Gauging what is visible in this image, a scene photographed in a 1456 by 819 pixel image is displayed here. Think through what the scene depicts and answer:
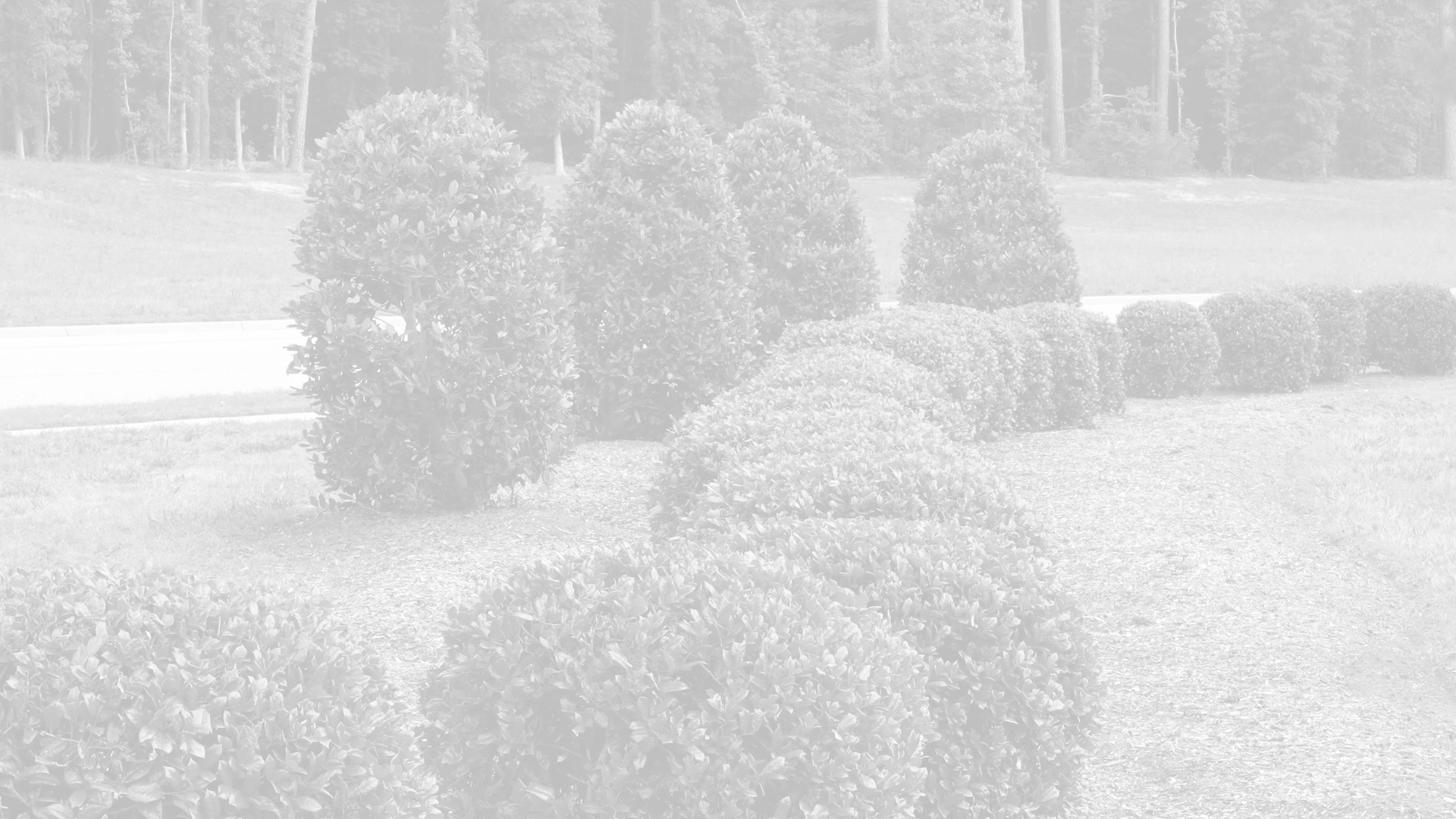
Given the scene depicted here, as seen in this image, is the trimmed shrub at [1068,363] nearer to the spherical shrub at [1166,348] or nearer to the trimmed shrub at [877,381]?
the spherical shrub at [1166,348]

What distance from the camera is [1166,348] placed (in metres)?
11.6

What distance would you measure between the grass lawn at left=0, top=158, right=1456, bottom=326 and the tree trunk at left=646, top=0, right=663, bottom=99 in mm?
5128

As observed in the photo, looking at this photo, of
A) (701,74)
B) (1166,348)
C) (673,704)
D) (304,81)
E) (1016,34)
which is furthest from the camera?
(701,74)

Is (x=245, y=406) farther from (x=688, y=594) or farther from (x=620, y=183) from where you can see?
(x=688, y=594)

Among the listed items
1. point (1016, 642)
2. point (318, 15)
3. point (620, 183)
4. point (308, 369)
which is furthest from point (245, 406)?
point (318, 15)

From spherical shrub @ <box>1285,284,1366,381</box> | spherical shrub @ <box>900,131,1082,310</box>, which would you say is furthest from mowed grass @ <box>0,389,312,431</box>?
spherical shrub @ <box>1285,284,1366,381</box>

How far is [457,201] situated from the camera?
6738 millimetres

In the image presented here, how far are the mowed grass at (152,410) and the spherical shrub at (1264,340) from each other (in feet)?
24.6

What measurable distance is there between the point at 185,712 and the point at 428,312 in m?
4.46

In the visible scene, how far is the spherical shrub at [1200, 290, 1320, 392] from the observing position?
39.4 ft

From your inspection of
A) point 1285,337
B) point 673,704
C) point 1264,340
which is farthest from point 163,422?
point 673,704

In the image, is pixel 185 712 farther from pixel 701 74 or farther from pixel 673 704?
pixel 701 74

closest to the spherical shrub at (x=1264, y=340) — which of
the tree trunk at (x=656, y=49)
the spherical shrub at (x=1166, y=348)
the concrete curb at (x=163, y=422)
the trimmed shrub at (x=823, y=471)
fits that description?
the spherical shrub at (x=1166, y=348)

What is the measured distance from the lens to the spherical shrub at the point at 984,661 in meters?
3.50
